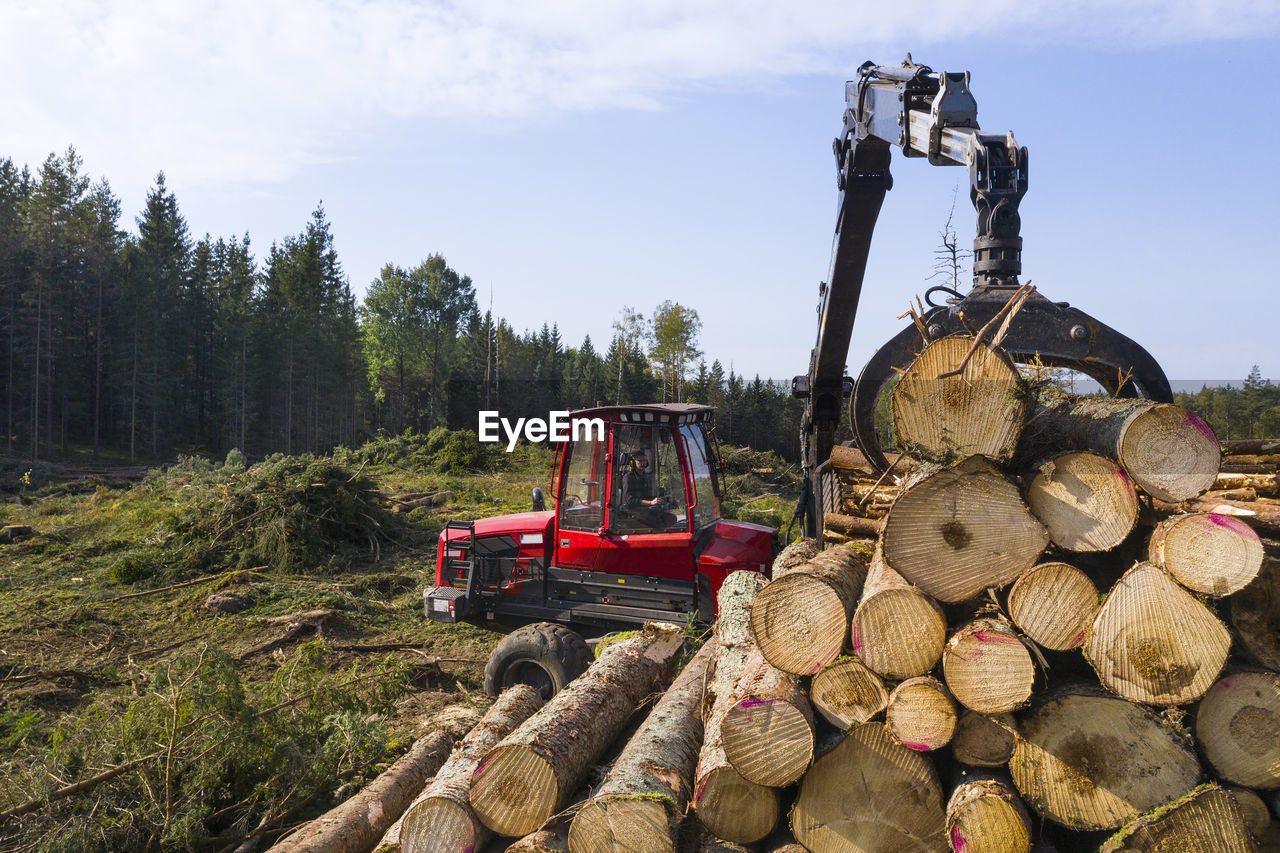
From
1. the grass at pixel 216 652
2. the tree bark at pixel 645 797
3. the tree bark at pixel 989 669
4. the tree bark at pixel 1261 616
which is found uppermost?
the tree bark at pixel 1261 616

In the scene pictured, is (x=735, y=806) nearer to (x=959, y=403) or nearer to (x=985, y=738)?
(x=985, y=738)

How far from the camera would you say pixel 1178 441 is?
3.00m

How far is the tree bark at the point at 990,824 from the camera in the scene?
2.79m

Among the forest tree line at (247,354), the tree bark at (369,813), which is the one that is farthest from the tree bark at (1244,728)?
the forest tree line at (247,354)

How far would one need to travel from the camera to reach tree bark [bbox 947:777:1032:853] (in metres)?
2.79

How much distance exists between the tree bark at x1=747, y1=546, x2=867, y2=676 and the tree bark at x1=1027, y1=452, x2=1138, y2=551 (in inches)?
34.4

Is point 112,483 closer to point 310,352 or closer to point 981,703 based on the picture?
point 310,352

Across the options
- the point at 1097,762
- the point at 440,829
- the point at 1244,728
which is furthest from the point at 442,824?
the point at 1244,728

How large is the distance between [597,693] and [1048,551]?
2587 millimetres

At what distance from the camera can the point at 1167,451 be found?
300 cm

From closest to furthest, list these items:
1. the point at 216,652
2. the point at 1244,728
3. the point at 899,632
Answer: the point at 1244,728
the point at 899,632
the point at 216,652

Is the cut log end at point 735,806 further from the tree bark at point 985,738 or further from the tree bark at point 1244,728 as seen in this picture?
the tree bark at point 1244,728

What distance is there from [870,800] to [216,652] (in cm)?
417

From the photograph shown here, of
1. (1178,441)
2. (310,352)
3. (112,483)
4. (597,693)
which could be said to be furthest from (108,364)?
(1178,441)
